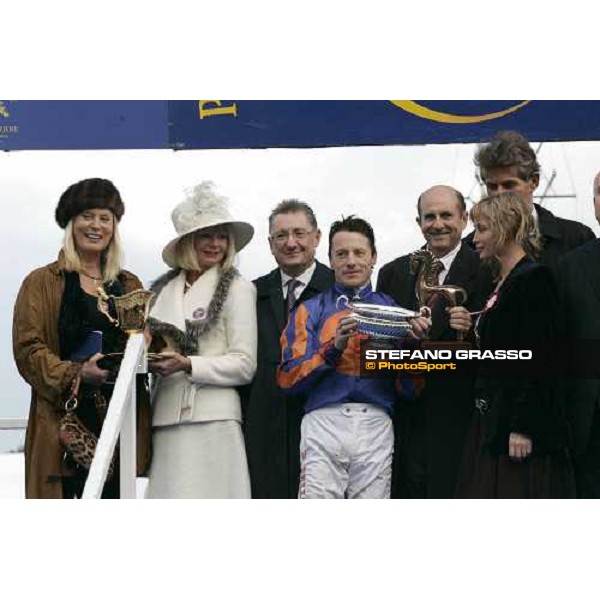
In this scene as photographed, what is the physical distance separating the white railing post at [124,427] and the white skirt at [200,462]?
20 cm

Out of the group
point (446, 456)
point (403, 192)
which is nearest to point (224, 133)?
point (403, 192)

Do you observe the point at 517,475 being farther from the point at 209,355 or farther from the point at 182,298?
the point at 182,298

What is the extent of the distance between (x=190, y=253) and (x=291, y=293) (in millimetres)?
512

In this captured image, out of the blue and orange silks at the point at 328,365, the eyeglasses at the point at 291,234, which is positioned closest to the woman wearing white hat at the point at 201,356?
the eyeglasses at the point at 291,234

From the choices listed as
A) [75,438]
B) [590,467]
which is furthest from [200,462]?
[590,467]

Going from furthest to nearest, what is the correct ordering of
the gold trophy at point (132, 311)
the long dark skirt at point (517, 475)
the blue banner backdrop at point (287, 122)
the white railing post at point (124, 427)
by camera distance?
the blue banner backdrop at point (287, 122)
the gold trophy at point (132, 311)
the long dark skirt at point (517, 475)
the white railing post at point (124, 427)

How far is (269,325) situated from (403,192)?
2.91ft

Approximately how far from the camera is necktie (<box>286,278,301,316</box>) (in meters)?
7.62

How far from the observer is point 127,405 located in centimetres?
740

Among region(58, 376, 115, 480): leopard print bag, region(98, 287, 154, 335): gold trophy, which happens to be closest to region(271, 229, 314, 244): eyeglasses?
region(98, 287, 154, 335): gold trophy

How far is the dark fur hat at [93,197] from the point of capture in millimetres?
7625

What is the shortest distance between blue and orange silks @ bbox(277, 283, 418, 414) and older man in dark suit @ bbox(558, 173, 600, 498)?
82 cm

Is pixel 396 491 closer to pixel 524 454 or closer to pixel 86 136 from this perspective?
pixel 524 454

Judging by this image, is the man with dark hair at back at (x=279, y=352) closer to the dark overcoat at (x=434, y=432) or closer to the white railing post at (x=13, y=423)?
the dark overcoat at (x=434, y=432)
